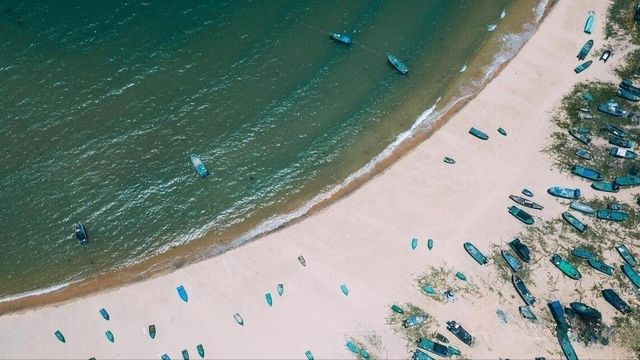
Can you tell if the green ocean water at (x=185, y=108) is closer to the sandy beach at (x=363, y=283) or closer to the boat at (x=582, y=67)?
the sandy beach at (x=363, y=283)

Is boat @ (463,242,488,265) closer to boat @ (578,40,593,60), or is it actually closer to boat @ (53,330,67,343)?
boat @ (578,40,593,60)

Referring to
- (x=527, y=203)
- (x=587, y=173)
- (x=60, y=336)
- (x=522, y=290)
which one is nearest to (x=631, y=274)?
(x=522, y=290)

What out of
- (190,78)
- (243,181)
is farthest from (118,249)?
(190,78)

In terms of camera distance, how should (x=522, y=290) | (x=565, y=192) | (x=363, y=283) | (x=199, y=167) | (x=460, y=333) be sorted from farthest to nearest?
1. (x=199, y=167)
2. (x=565, y=192)
3. (x=363, y=283)
4. (x=522, y=290)
5. (x=460, y=333)

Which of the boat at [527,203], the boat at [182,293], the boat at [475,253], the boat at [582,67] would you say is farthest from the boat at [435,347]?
the boat at [582,67]

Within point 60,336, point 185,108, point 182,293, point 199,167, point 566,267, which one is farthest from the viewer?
point 185,108

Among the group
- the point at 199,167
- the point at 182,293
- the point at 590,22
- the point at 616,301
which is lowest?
the point at 616,301

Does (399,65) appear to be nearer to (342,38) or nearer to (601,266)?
(342,38)

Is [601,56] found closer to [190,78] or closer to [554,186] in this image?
[554,186]
